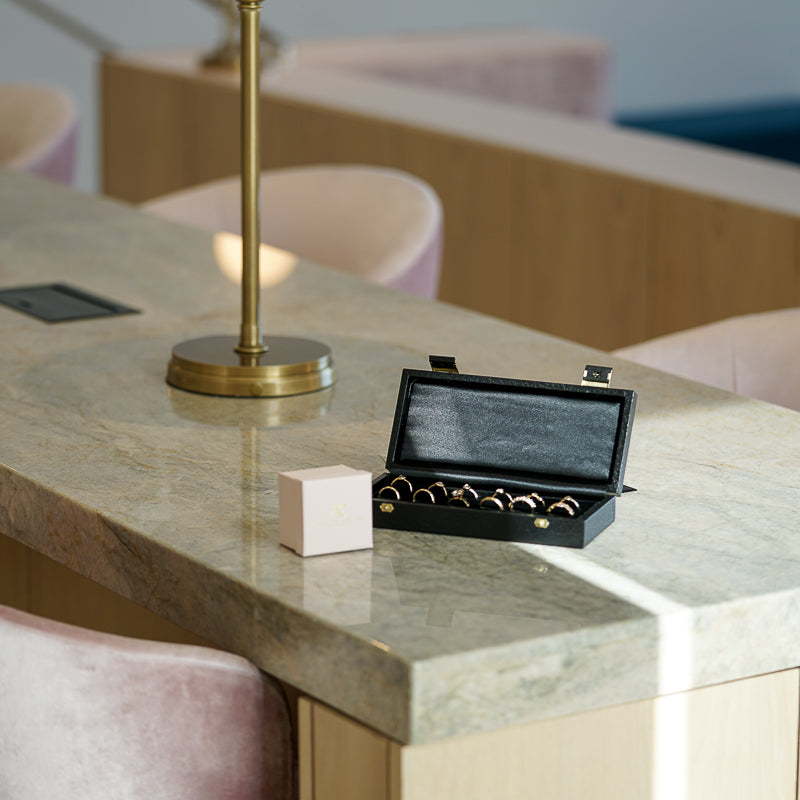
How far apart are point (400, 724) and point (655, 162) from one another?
2.30 metres

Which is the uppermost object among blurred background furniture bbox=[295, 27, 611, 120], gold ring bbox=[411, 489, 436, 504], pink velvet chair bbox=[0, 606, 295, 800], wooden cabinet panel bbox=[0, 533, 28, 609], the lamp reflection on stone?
gold ring bbox=[411, 489, 436, 504]

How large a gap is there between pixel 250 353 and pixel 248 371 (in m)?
0.03

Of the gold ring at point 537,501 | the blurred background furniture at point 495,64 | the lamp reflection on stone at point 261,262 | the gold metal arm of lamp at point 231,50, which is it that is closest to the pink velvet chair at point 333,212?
the lamp reflection on stone at point 261,262

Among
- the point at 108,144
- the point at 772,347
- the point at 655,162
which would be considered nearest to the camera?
the point at 772,347

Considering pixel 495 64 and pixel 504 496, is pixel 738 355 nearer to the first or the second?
pixel 504 496

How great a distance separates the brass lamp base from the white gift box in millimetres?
421

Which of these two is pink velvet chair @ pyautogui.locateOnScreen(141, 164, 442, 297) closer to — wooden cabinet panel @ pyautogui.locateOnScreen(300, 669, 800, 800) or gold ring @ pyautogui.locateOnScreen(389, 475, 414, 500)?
gold ring @ pyautogui.locateOnScreen(389, 475, 414, 500)

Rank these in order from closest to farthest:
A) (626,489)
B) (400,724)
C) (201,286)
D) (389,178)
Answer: (400,724), (626,489), (201,286), (389,178)

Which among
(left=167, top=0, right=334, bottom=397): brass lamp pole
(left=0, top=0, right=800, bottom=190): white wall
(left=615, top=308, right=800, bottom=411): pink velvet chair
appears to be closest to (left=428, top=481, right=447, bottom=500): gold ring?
(left=167, top=0, right=334, bottom=397): brass lamp pole

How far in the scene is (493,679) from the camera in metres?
→ 0.96

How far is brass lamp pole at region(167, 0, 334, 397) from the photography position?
4.92ft

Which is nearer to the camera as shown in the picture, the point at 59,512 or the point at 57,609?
the point at 59,512

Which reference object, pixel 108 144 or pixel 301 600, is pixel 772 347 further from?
pixel 108 144

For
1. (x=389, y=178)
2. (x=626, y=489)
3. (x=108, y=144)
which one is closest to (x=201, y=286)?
(x=389, y=178)
